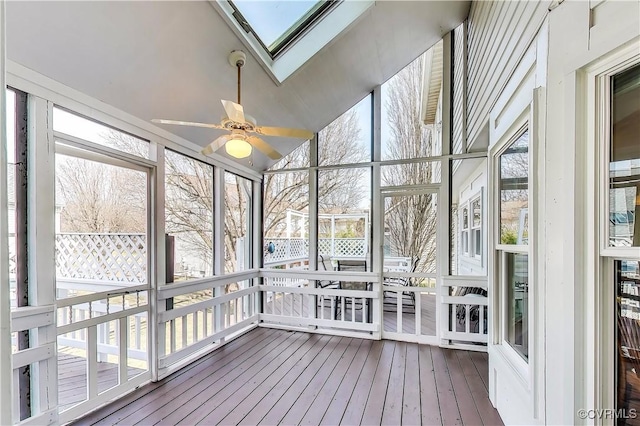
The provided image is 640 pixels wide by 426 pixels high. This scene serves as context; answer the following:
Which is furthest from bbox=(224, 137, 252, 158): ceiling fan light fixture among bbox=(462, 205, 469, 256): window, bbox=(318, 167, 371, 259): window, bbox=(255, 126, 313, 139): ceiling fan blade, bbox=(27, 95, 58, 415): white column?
bbox=(462, 205, 469, 256): window

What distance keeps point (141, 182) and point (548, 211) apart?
3106 mm

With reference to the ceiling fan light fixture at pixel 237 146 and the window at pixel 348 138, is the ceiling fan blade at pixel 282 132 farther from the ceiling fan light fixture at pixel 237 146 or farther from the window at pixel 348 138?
the window at pixel 348 138

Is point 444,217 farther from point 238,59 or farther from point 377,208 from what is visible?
point 238,59

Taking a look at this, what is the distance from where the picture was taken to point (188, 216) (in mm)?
3459

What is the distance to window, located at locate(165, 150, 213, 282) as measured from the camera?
3.18 metres

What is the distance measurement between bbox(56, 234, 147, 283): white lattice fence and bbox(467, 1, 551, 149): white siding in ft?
10.8

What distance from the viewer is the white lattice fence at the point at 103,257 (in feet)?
7.63

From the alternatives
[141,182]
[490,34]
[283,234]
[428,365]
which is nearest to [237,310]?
[283,234]

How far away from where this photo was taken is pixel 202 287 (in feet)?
11.5

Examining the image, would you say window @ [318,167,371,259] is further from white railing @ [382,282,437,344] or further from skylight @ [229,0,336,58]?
skylight @ [229,0,336,58]

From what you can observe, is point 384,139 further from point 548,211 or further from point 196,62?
point 548,211

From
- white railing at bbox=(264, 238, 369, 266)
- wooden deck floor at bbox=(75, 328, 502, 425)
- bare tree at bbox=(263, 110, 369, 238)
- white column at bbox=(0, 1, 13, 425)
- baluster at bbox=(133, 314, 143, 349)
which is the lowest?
wooden deck floor at bbox=(75, 328, 502, 425)

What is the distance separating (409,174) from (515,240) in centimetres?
222

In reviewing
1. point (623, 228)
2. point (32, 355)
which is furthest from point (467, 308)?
point (32, 355)
